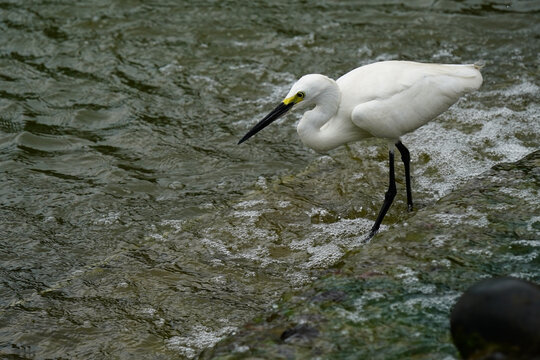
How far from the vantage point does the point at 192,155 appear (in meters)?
7.26

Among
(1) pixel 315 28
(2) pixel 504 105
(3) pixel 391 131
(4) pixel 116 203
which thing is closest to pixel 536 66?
(2) pixel 504 105

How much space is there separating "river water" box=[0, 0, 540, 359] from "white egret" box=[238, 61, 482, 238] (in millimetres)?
654

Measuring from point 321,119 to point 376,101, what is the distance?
0.47m

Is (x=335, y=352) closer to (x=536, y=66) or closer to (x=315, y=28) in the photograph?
(x=536, y=66)

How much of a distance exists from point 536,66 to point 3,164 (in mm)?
5947

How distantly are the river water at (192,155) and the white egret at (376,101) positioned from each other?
2.15 feet

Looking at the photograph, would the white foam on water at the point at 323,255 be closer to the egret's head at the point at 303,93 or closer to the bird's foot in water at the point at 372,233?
the bird's foot in water at the point at 372,233

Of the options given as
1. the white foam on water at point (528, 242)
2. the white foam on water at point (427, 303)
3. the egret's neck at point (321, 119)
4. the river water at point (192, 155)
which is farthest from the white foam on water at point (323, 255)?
the white foam on water at point (427, 303)

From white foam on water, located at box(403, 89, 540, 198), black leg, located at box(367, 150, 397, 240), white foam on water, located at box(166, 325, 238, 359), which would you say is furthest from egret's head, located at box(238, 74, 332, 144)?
white foam on water, located at box(166, 325, 238, 359)

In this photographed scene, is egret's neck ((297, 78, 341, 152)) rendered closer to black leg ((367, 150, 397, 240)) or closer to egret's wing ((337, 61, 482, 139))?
egret's wing ((337, 61, 482, 139))

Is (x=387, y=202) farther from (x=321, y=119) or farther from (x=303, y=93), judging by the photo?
(x=303, y=93)

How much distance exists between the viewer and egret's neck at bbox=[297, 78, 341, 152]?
221 inches

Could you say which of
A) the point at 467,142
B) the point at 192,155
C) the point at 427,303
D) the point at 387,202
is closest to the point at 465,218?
the point at 427,303

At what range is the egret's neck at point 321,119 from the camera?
5.61 m
